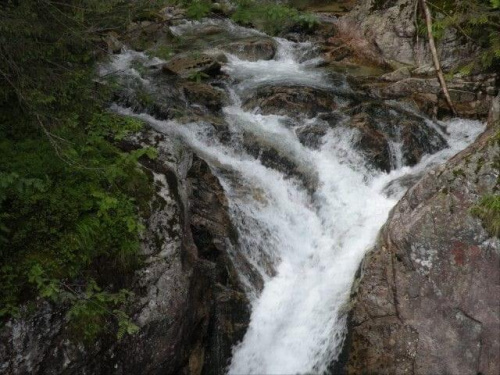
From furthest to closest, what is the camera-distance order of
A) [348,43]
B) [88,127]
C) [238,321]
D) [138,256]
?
1. [348,43]
2. [88,127]
3. [238,321]
4. [138,256]

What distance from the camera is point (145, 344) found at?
5.12m

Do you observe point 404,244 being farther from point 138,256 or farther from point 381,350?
point 138,256

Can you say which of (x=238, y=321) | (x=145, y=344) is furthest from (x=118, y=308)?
(x=238, y=321)

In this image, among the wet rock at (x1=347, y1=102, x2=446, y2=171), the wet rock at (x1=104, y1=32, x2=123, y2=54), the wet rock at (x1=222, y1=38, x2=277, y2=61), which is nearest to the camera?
the wet rock at (x1=347, y1=102, x2=446, y2=171)

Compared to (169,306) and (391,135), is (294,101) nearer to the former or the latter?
(391,135)

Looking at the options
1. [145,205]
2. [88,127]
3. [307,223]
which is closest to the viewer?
[145,205]

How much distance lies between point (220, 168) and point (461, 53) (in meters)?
8.75

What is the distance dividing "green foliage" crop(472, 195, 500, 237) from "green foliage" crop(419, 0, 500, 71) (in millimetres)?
4819

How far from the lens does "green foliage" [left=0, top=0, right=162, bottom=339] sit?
15.0ft

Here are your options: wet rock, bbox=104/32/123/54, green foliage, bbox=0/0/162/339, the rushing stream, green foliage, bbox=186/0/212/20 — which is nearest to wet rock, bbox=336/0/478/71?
the rushing stream

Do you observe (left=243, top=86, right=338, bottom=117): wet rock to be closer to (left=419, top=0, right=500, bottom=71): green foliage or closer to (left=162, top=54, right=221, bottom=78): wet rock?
(left=162, top=54, right=221, bottom=78): wet rock

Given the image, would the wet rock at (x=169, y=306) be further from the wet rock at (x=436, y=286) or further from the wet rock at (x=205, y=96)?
the wet rock at (x=205, y=96)

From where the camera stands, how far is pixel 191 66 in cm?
1286

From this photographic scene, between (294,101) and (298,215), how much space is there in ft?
13.3
